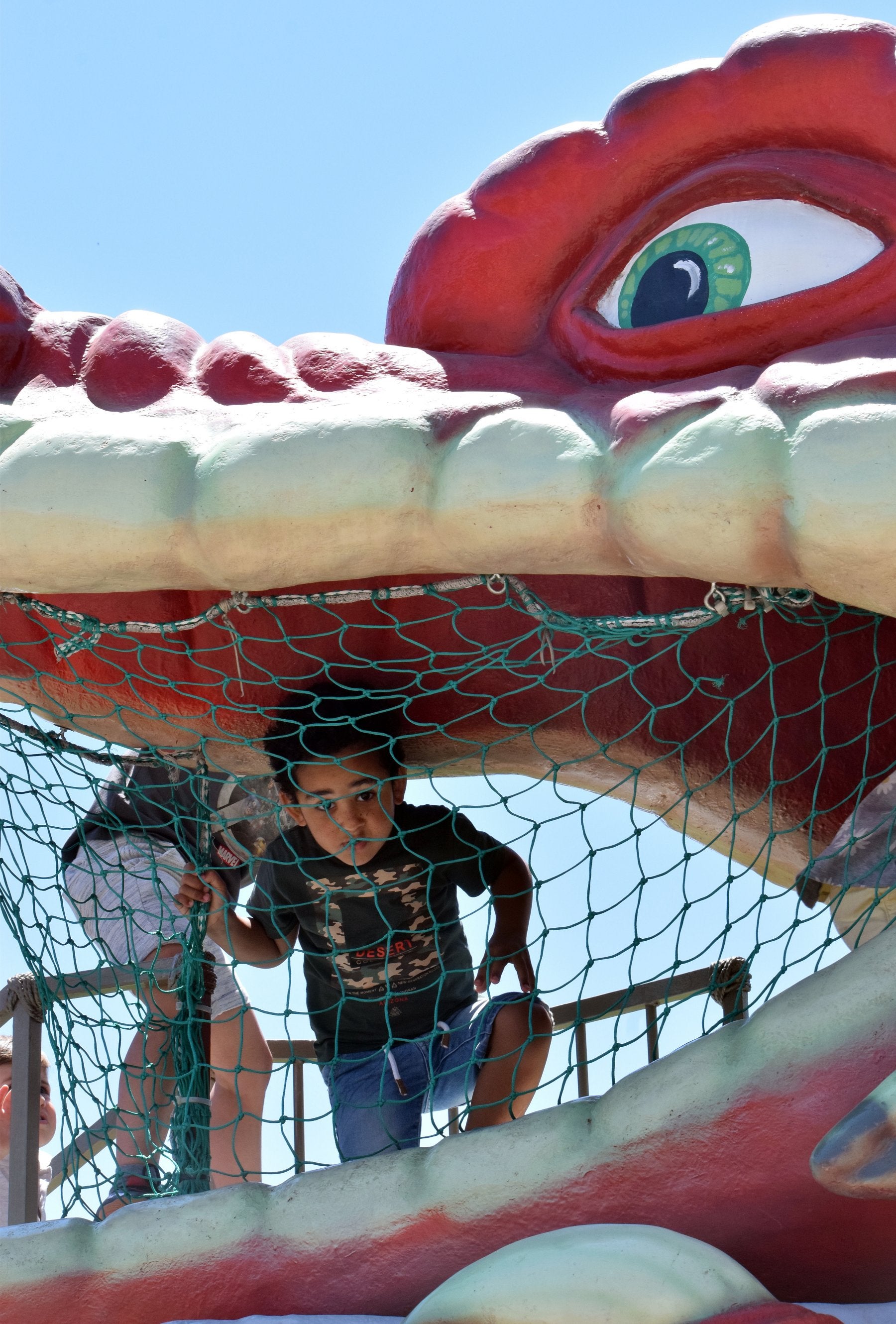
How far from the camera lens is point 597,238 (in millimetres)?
1649

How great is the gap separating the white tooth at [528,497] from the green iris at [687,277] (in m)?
Answer: 0.24

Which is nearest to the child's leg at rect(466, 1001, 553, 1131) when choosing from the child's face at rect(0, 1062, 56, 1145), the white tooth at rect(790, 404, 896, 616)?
the white tooth at rect(790, 404, 896, 616)

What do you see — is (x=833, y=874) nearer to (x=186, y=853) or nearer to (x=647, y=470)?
(x=647, y=470)

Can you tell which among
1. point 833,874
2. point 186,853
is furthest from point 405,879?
point 833,874

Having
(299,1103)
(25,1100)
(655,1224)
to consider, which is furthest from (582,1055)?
(655,1224)

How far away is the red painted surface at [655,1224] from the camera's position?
1.28m

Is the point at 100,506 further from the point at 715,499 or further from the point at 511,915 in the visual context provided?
the point at 511,915

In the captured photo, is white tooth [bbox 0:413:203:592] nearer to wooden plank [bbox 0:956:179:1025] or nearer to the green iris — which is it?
the green iris

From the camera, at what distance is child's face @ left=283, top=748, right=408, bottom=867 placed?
2.34 metres

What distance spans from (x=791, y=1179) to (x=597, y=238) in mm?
983

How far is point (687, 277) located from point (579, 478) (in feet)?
1.13

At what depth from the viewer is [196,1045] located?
2340mm

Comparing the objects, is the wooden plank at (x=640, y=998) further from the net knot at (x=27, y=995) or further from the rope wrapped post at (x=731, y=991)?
the net knot at (x=27, y=995)

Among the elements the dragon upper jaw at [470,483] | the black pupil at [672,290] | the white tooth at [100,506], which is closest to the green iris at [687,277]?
the black pupil at [672,290]
